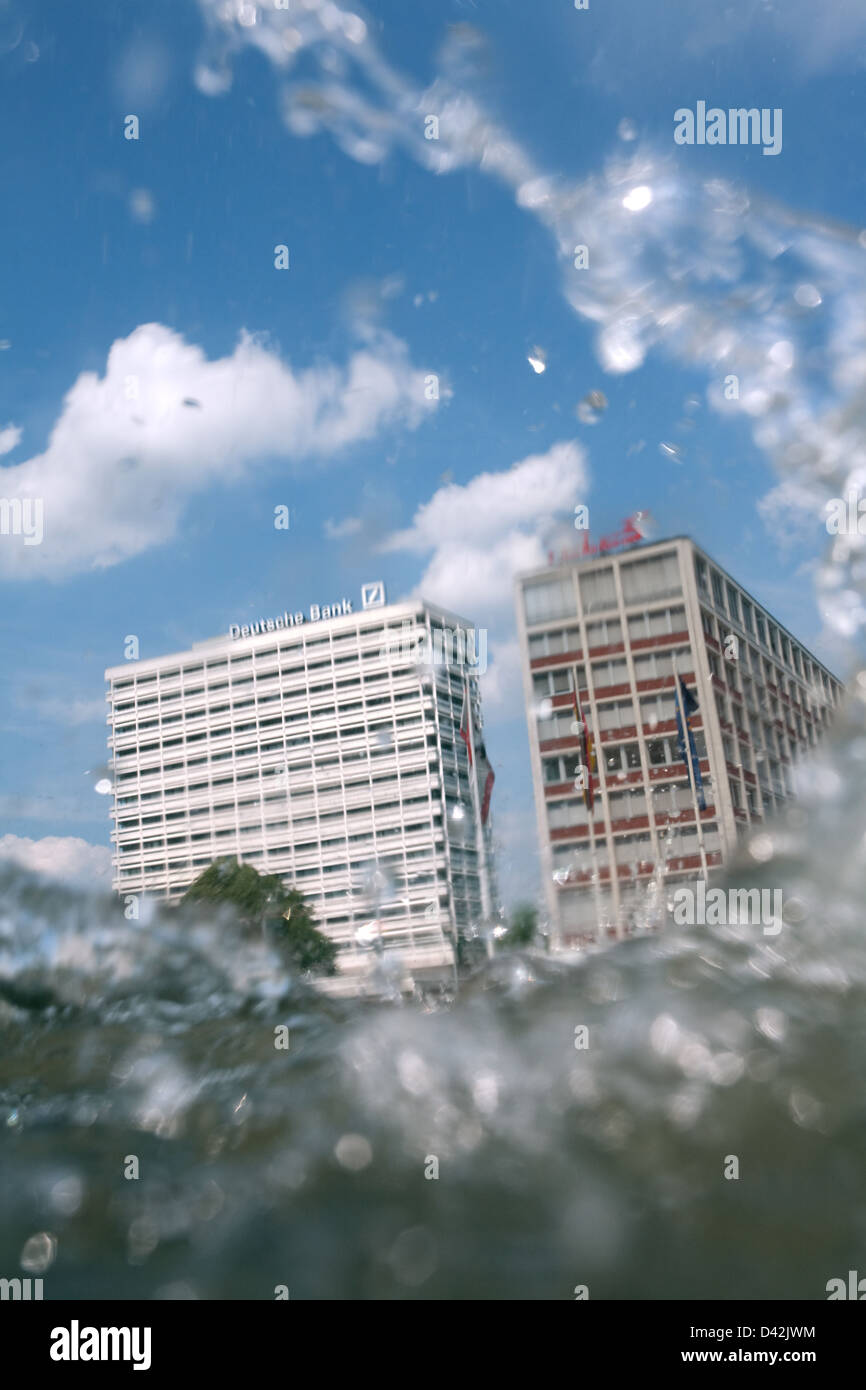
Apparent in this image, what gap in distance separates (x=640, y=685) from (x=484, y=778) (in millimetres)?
1068

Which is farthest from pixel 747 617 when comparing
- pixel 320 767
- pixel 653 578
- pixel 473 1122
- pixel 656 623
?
pixel 473 1122

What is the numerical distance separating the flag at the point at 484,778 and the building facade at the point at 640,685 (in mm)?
477

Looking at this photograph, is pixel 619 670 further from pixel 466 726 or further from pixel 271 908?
pixel 271 908

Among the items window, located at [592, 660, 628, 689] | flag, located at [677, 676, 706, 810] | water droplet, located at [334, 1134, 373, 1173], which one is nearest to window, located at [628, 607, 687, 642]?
window, located at [592, 660, 628, 689]

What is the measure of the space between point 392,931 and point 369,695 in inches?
61.6

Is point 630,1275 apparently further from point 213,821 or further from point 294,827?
point 213,821

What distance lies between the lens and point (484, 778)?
4750 mm

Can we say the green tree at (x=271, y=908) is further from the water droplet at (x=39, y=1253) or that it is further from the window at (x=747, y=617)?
the window at (x=747, y=617)

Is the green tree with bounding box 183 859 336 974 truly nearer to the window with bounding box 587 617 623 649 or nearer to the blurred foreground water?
the blurred foreground water

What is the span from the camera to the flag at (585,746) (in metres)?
5.36

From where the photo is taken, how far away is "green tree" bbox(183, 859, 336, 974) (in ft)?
11.4

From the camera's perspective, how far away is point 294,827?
190 inches

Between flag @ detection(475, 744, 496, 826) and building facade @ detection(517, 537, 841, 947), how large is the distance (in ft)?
1.56
